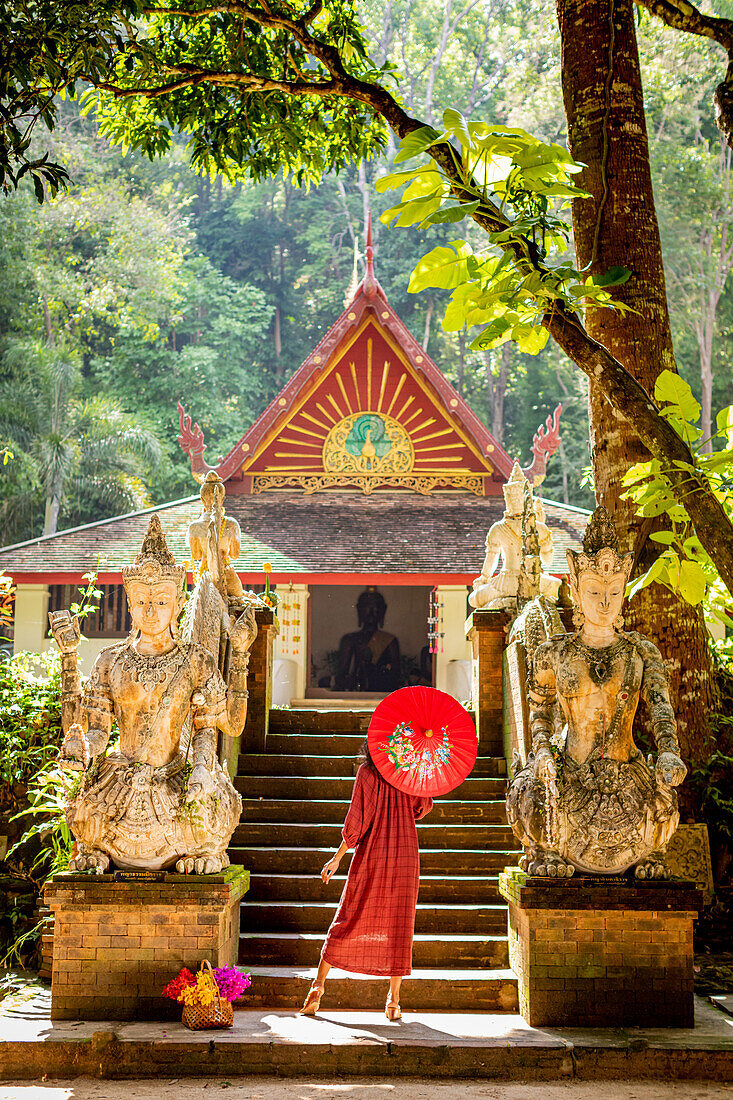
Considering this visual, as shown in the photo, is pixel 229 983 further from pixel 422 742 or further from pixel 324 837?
pixel 324 837

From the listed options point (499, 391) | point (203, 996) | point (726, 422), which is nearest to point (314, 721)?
point (203, 996)

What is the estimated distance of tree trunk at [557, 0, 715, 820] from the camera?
655 cm

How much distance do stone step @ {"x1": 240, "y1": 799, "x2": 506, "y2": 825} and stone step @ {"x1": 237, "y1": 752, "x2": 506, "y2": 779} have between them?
0.38 m

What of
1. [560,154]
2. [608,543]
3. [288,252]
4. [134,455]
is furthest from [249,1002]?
[288,252]

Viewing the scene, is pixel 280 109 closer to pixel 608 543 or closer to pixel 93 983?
pixel 608 543

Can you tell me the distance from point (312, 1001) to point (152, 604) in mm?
2055

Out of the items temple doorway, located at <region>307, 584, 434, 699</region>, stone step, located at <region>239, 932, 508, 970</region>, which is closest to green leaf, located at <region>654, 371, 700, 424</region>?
stone step, located at <region>239, 932, 508, 970</region>

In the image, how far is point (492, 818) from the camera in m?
6.66

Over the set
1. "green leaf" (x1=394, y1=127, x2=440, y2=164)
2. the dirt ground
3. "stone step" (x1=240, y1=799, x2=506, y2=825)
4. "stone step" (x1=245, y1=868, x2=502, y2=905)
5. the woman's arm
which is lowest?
the dirt ground

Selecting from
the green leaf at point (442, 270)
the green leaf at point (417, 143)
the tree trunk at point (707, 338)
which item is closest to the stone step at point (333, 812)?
the green leaf at point (442, 270)

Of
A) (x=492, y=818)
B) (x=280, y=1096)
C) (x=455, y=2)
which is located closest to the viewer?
(x=280, y=1096)

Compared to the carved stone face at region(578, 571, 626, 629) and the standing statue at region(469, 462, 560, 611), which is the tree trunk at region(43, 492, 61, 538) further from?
the carved stone face at region(578, 571, 626, 629)

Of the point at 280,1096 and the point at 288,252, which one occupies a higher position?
the point at 288,252

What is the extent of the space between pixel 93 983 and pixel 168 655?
155 centimetres
